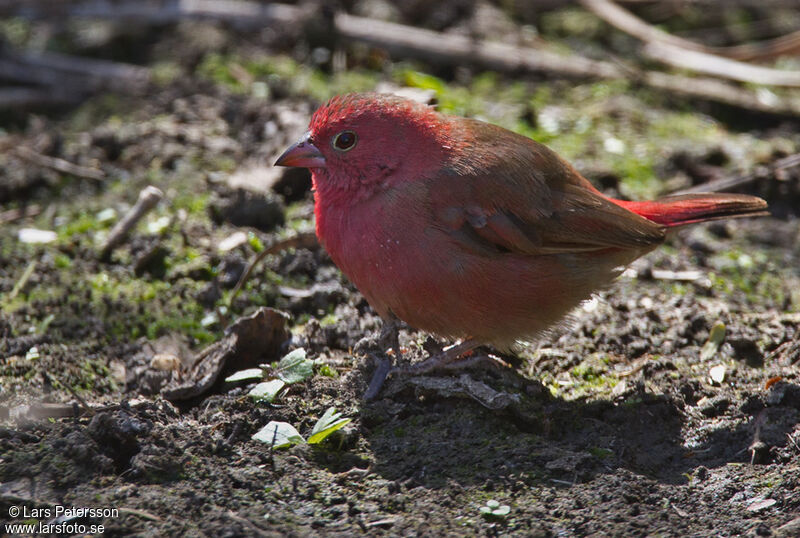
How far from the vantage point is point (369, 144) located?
4.04 meters

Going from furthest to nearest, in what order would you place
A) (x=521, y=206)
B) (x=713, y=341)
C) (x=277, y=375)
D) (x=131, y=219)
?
(x=131, y=219) < (x=713, y=341) < (x=521, y=206) < (x=277, y=375)

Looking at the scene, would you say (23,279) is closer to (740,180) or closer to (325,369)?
(325,369)

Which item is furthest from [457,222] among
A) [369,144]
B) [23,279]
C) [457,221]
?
[23,279]

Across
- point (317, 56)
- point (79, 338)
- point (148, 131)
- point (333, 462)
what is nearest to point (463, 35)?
point (317, 56)

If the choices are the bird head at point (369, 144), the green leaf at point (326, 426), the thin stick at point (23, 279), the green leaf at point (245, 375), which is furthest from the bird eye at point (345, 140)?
the thin stick at point (23, 279)

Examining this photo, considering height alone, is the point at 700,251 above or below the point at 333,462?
above

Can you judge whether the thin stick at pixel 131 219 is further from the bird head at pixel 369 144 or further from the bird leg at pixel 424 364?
the bird leg at pixel 424 364

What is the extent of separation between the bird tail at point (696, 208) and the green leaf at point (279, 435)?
1975 millimetres

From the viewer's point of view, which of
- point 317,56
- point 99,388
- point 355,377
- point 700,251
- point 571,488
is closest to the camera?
point 571,488

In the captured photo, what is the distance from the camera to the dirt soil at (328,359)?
2.99 metres

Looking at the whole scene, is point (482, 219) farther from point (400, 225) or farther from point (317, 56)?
point (317, 56)

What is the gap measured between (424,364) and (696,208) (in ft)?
5.08

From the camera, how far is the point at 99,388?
13.0ft

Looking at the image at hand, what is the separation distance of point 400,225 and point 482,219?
358mm
